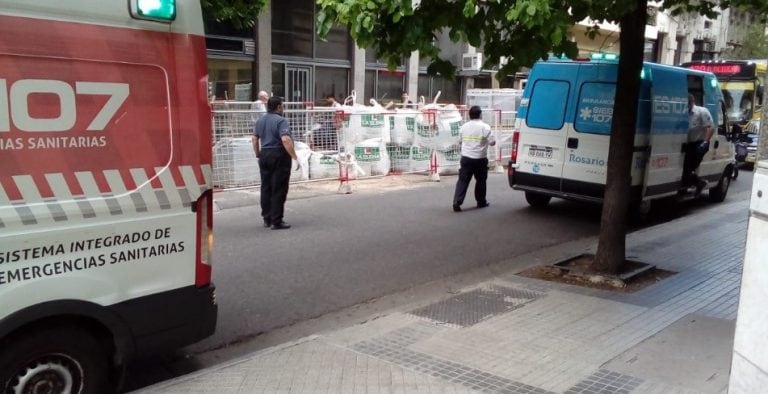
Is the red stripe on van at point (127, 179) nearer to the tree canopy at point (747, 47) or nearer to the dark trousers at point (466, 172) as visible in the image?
the dark trousers at point (466, 172)

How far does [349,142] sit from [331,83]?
708 cm

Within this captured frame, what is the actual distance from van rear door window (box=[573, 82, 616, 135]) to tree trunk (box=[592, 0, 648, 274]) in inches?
116

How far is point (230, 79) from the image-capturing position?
1745 cm

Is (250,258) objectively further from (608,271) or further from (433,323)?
(608,271)

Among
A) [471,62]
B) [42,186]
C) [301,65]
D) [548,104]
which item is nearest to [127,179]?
[42,186]

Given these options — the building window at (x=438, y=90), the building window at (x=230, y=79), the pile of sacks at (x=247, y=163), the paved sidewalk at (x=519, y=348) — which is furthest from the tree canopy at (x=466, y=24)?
the building window at (x=438, y=90)

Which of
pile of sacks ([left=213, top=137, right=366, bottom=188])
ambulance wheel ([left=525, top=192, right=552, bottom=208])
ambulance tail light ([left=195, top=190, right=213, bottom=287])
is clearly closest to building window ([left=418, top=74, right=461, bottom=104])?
pile of sacks ([left=213, top=137, right=366, bottom=188])

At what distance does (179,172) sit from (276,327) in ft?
6.78

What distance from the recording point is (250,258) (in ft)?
24.6

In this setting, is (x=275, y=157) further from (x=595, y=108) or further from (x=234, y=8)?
(x=595, y=108)

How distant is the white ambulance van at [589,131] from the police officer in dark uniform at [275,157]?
3.93 m

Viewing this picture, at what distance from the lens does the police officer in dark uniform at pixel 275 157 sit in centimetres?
891

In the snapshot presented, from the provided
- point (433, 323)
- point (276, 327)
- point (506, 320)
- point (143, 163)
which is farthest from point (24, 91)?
point (506, 320)

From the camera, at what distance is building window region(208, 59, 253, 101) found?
16938 mm
